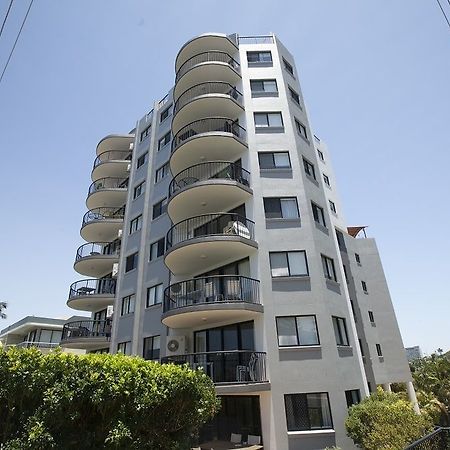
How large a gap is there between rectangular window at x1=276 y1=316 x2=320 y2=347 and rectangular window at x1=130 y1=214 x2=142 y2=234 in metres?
15.5

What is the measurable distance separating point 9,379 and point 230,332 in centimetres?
1116

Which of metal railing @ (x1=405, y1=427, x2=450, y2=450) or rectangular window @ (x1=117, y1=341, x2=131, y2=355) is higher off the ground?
rectangular window @ (x1=117, y1=341, x2=131, y2=355)

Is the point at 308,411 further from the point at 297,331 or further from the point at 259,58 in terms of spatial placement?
the point at 259,58

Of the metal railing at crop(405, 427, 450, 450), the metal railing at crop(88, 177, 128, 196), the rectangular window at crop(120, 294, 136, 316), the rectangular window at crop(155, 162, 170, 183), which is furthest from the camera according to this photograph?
the metal railing at crop(88, 177, 128, 196)

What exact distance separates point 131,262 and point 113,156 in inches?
584

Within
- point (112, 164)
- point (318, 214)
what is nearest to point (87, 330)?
point (112, 164)

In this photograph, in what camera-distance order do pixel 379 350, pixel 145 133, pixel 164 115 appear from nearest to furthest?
pixel 379 350
pixel 164 115
pixel 145 133

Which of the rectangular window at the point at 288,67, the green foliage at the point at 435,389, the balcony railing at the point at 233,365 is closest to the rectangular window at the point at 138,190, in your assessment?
the rectangular window at the point at 288,67

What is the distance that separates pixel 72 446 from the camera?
26.0ft

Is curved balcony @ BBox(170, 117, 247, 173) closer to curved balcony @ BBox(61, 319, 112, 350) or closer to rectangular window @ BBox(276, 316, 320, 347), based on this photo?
rectangular window @ BBox(276, 316, 320, 347)

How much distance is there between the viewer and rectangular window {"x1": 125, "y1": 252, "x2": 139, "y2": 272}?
25.5 metres

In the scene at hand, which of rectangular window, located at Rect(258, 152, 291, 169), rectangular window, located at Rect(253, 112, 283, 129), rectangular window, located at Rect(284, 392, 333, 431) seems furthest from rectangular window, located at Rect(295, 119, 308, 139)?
rectangular window, located at Rect(284, 392, 333, 431)

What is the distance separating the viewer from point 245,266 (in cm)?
1772

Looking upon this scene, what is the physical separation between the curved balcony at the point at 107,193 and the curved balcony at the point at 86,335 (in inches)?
454
